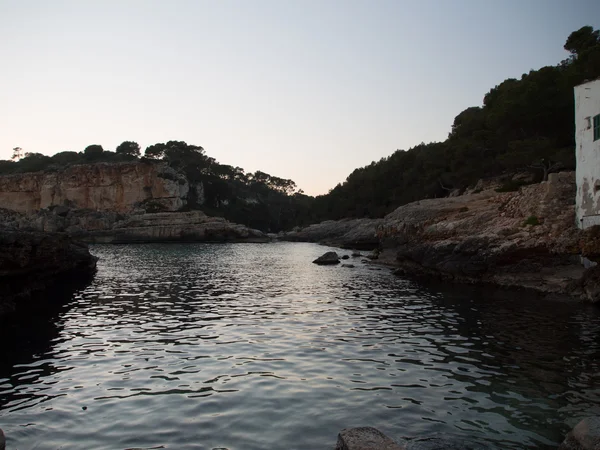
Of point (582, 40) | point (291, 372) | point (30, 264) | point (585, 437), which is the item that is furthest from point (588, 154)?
point (582, 40)

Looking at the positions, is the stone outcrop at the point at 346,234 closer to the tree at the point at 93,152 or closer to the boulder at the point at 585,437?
the boulder at the point at 585,437

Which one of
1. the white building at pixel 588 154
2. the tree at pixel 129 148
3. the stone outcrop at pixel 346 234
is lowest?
the stone outcrop at pixel 346 234

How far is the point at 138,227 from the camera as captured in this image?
98.7 metres

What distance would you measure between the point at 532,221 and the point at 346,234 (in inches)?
2339

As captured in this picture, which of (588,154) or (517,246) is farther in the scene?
(517,246)

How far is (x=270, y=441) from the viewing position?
27.0 feet

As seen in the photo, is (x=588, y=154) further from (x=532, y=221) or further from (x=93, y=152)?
(x=93, y=152)

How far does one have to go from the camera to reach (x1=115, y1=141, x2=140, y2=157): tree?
14312 centimetres

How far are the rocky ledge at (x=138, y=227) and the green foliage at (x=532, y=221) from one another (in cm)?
7731

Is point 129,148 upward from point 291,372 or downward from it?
upward

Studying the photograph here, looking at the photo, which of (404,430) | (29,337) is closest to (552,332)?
(404,430)

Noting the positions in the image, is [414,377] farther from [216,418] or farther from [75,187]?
[75,187]

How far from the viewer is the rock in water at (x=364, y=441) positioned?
6793 millimetres

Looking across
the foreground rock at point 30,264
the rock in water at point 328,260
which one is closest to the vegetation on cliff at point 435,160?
the rock in water at point 328,260
